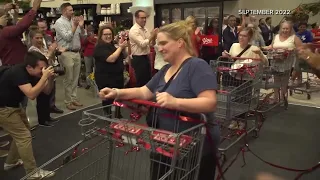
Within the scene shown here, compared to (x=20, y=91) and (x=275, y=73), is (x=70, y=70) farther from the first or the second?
(x=275, y=73)

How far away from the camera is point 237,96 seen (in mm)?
3246

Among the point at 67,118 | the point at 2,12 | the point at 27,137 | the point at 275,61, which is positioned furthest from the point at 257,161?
the point at 2,12

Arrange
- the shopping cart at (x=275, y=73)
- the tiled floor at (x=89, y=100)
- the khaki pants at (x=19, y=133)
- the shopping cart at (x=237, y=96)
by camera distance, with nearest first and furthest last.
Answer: the khaki pants at (x=19, y=133), the shopping cart at (x=237, y=96), the shopping cart at (x=275, y=73), the tiled floor at (x=89, y=100)

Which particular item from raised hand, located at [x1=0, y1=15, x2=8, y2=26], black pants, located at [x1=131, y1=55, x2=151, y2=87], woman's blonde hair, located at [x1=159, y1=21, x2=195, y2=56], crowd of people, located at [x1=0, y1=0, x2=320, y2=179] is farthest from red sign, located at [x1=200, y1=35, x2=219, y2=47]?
woman's blonde hair, located at [x1=159, y1=21, x2=195, y2=56]

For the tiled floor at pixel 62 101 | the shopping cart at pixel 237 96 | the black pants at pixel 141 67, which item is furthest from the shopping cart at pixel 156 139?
the tiled floor at pixel 62 101

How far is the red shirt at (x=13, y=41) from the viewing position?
4109mm

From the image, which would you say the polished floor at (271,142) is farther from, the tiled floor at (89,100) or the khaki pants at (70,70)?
the khaki pants at (70,70)

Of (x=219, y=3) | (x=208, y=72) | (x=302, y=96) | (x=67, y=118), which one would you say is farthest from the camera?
(x=219, y=3)

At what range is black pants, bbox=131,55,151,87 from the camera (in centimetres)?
518

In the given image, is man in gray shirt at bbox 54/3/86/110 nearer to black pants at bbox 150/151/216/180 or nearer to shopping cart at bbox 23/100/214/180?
shopping cart at bbox 23/100/214/180

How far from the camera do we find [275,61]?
4.50m

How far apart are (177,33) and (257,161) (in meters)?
2.31

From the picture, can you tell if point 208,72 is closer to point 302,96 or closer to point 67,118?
point 67,118

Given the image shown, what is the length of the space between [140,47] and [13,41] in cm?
185
